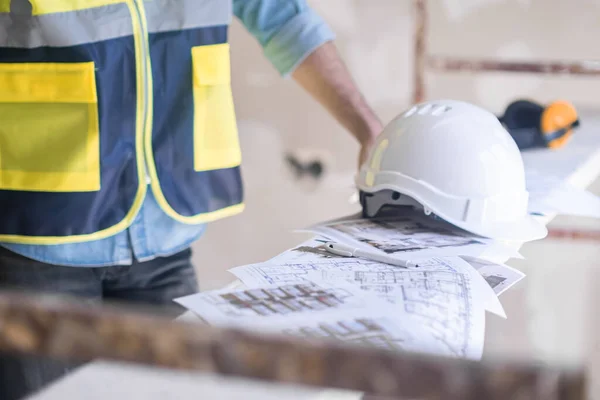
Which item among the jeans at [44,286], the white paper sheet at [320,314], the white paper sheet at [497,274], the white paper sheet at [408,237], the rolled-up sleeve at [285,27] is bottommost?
the jeans at [44,286]

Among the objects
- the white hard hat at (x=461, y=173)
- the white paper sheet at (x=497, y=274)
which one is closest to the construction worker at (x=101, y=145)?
the white hard hat at (x=461, y=173)

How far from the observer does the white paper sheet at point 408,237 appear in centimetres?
82

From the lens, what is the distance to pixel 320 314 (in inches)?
24.3

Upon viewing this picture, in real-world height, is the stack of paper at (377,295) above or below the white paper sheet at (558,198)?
below

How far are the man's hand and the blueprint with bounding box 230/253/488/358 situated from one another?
36 cm

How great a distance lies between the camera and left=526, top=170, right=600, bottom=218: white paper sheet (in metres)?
0.97

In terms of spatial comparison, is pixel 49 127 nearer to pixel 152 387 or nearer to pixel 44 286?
pixel 44 286

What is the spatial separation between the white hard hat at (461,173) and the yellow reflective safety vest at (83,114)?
11.9 inches

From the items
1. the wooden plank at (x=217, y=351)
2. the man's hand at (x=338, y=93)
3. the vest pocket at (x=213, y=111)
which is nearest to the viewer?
the wooden plank at (x=217, y=351)

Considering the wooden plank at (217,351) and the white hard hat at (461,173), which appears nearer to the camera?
the wooden plank at (217,351)

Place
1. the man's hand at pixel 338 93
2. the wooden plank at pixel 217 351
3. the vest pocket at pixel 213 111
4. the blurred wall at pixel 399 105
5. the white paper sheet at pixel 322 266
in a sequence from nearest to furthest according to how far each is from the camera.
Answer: the wooden plank at pixel 217 351 < the white paper sheet at pixel 322 266 < the vest pocket at pixel 213 111 < the man's hand at pixel 338 93 < the blurred wall at pixel 399 105

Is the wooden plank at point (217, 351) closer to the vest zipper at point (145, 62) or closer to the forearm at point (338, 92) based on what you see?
the vest zipper at point (145, 62)

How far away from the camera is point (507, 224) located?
90 cm

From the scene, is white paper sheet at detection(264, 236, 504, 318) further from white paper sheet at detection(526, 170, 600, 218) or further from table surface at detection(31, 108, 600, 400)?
white paper sheet at detection(526, 170, 600, 218)
